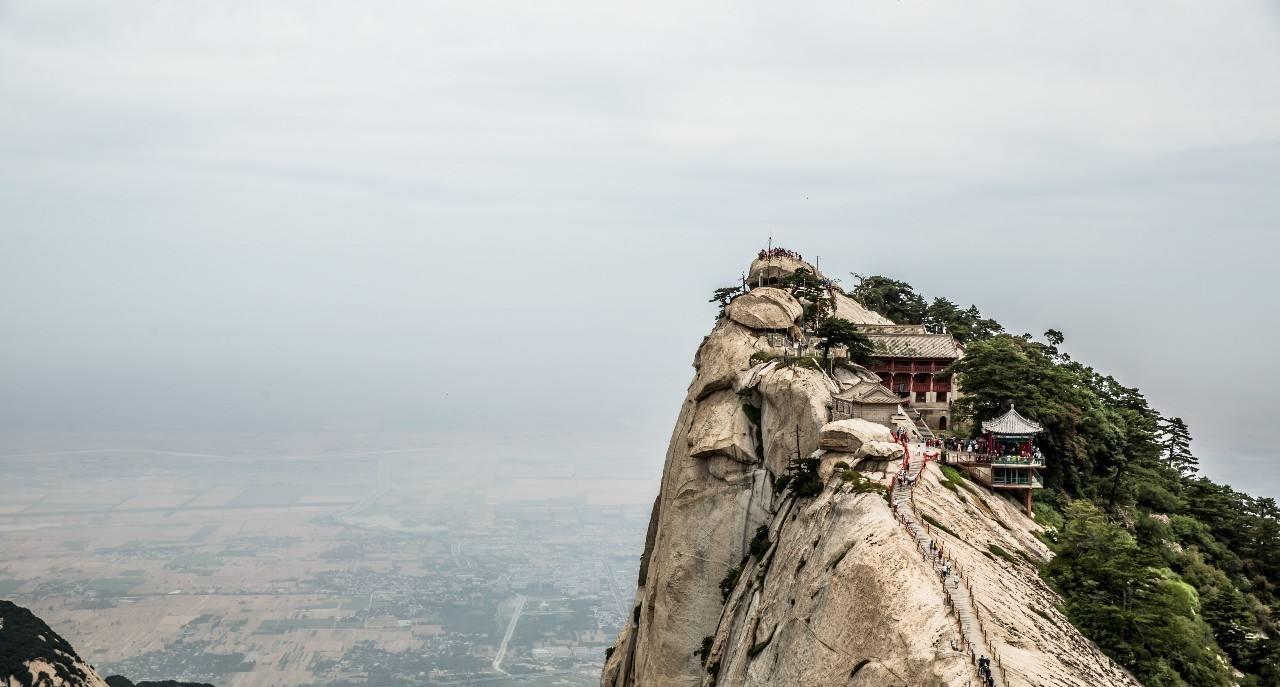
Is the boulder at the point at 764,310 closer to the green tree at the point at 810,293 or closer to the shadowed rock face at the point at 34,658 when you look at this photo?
the green tree at the point at 810,293

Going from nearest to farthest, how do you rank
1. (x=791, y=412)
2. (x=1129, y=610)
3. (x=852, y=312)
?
(x=1129, y=610) < (x=791, y=412) < (x=852, y=312)

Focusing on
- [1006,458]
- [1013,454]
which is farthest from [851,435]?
[1013,454]

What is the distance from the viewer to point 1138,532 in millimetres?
58531

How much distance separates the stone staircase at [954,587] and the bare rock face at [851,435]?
3471 millimetres

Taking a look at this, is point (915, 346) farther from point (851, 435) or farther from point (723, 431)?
point (851, 435)

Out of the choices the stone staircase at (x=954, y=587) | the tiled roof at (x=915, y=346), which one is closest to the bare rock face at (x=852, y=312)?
the tiled roof at (x=915, y=346)

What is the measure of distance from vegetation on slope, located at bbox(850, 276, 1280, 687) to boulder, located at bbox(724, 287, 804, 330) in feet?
32.9

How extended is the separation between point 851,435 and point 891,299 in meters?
65.9

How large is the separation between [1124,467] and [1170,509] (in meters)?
5.84

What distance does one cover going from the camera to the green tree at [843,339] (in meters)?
60.1

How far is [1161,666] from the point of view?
34.9 metres

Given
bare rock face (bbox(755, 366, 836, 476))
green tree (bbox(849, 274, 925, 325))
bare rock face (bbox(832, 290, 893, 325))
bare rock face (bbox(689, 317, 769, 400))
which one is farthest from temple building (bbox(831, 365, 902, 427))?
green tree (bbox(849, 274, 925, 325))

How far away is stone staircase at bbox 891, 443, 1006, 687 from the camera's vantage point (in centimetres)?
2620

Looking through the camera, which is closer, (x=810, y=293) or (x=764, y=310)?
(x=764, y=310)
